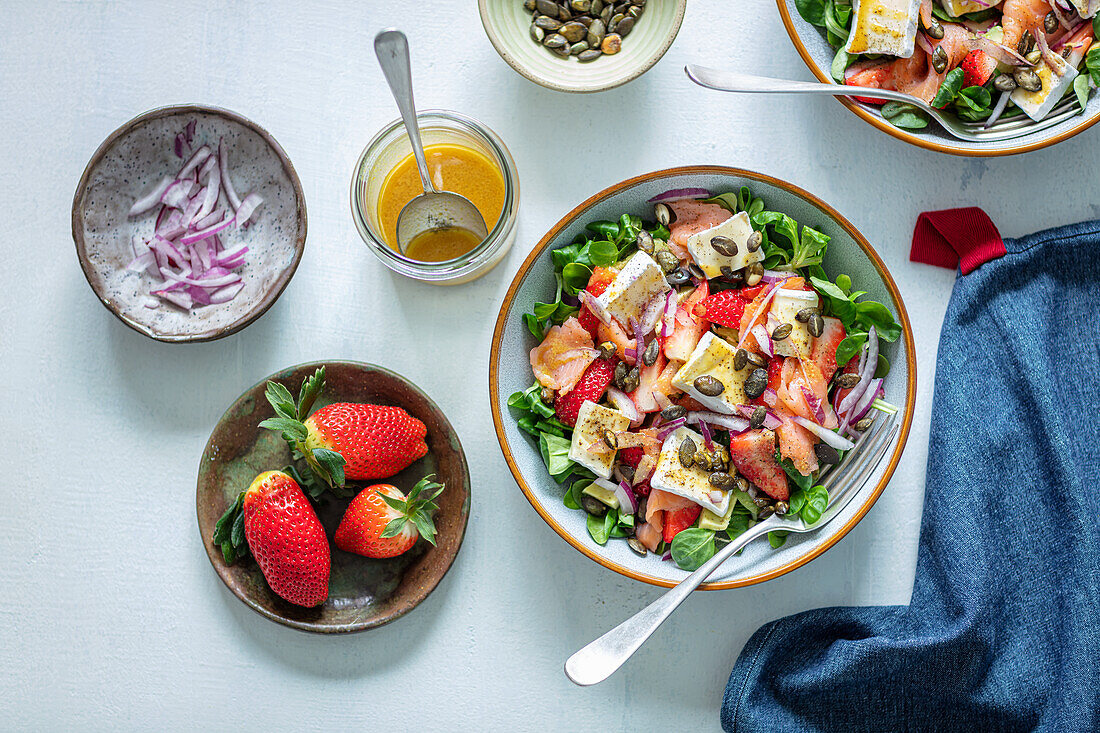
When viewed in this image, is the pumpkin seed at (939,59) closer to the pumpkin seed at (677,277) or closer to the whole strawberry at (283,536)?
the pumpkin seed at (677,277)

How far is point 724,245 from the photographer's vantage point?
1673mm

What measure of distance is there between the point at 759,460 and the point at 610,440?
29 cm

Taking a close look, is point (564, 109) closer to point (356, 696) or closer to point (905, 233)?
point (905, 233)

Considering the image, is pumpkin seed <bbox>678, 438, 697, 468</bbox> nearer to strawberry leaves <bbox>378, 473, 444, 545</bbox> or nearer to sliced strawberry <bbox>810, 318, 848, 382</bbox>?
sliced strawberry <bbox>810, 318, 848, 382</bbox>

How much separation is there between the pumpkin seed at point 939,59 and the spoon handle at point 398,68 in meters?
1.07

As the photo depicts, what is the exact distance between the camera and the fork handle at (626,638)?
1587 millimetres

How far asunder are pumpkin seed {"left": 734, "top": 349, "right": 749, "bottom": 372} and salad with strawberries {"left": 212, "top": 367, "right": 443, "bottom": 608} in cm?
63

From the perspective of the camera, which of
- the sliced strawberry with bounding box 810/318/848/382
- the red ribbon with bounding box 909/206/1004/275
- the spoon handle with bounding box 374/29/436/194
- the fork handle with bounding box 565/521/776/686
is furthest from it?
the red ribbon with bounding box 909/206/1004/275

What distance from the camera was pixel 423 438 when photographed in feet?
6.12

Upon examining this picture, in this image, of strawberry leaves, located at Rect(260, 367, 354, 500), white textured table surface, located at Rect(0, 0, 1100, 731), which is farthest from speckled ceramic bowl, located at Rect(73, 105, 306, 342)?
strawberry leaves, located at Rect(260, 367, 354, 500)

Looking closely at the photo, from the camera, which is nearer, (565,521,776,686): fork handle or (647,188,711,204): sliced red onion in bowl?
(565,521,776,686): fork handle

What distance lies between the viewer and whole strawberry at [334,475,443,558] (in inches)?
68.6

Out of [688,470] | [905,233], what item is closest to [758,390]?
[688,470]

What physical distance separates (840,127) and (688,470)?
898 mm
